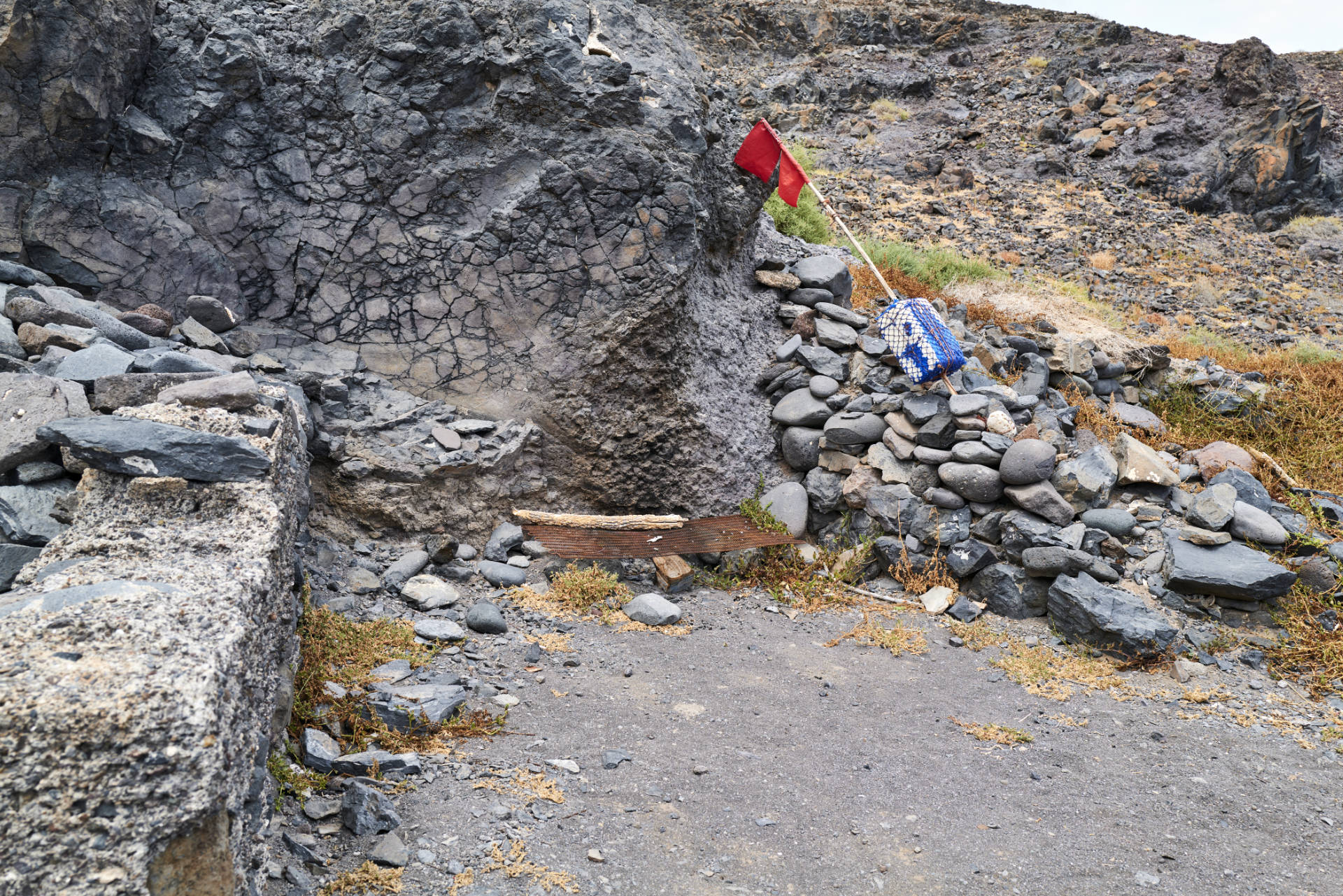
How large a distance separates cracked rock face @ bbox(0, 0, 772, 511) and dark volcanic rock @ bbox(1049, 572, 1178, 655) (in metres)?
2.64

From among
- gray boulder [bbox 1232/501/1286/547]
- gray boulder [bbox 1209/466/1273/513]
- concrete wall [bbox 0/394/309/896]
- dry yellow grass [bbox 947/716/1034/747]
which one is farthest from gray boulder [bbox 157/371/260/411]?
Answer: gray boulder [bbox 1209/466/1273/513]

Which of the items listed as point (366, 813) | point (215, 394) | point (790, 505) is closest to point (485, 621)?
point (366, 813)

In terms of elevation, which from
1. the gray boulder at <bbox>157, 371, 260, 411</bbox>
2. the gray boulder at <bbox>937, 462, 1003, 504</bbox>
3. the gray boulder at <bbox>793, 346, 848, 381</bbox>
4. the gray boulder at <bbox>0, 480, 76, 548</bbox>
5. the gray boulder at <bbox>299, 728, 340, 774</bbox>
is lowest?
the gray boulder at <bbox>299, 728, 340, 774</bbox>

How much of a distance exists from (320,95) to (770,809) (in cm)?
510

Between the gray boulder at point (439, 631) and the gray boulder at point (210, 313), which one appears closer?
the gray boulder at point (439, 631)

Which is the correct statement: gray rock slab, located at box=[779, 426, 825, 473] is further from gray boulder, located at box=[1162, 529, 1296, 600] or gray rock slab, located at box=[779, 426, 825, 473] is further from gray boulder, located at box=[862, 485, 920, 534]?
gray boulder, located at box=[1162, 529, 1296, 600]

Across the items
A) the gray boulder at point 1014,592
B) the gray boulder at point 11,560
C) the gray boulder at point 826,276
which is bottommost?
the gray boulder at point 1014,592

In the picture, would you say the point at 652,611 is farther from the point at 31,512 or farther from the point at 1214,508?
the point at 1214,508

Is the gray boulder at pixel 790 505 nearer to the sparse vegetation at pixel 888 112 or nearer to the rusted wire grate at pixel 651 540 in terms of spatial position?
the rusted wire grate at pixel 651 540

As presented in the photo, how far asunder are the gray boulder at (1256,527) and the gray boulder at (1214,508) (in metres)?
0.06

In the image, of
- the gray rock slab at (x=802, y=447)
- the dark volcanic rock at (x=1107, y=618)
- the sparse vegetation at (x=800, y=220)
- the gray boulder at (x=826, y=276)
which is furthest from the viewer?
the sparse vegetation at (x=800, y=220)

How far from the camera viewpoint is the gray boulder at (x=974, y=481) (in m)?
5.26

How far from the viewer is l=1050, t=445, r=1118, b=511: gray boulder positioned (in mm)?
5191

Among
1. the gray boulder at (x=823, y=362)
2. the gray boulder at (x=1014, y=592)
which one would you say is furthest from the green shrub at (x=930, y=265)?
the gray boulder at (x=1014, y=592)
